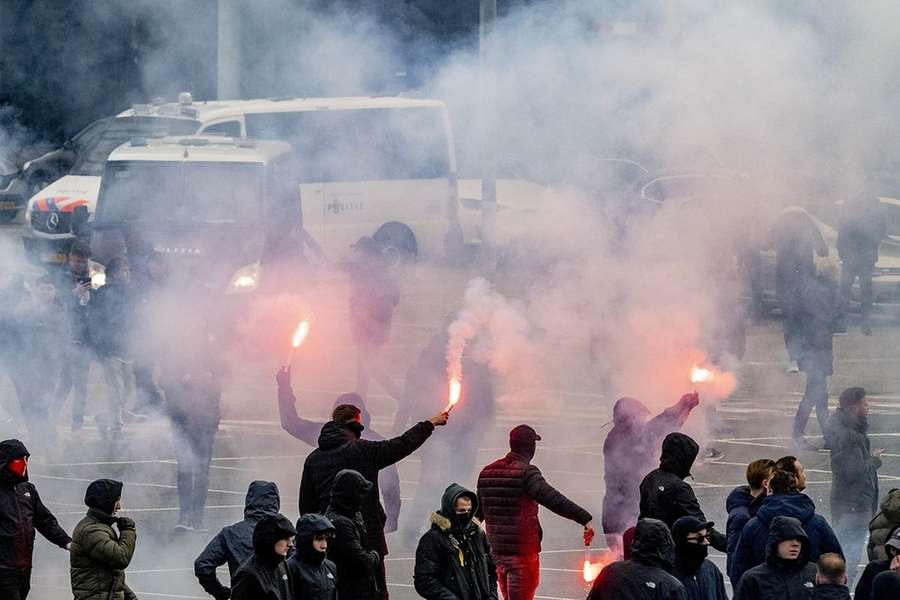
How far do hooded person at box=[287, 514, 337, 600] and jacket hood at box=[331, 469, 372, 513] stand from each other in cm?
55

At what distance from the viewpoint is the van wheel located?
2197 centimetres

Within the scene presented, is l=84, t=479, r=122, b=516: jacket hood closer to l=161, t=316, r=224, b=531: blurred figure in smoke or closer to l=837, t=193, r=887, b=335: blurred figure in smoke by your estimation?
l=161, t=316, r=224, b=531: blurred figure in smoke

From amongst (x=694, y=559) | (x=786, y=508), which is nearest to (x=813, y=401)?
(x=786, y=508)

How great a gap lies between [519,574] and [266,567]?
2.41m

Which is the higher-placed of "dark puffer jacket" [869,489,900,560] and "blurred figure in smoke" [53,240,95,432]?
"dark puffer jacket" [869,489,900,560]

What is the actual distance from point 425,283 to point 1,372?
7.61m

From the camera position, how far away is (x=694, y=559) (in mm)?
7883

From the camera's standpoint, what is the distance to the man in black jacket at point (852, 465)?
35.0 feet

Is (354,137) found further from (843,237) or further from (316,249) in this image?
(843,237)

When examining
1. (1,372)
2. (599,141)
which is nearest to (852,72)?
(599,141)

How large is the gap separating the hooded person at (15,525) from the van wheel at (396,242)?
1273cm

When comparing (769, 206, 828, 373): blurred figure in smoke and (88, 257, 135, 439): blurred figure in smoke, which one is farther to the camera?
(769, 206, 828, 373): blurred figure in smoke

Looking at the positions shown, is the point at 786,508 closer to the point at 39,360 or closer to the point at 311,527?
the point at 311,527

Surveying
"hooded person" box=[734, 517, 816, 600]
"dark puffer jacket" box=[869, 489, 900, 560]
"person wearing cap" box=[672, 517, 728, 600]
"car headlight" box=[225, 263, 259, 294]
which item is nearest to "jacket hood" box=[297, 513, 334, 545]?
"person wearing cap" box=[672, 517, 728, 600]
